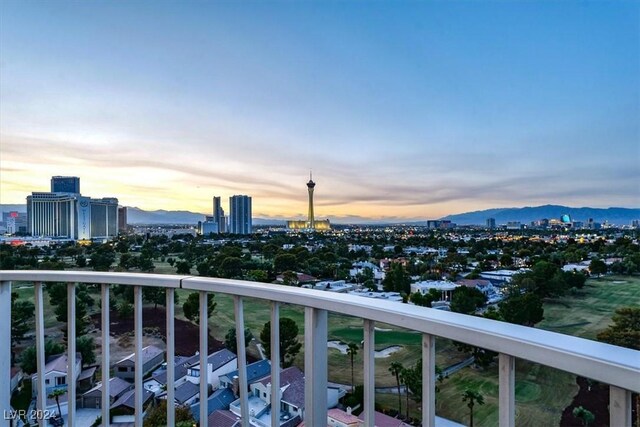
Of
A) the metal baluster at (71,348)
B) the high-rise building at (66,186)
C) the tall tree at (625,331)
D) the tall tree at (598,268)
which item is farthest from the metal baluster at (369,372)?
the high-rise building at (66,186)

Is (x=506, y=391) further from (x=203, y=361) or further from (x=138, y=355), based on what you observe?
(x=138, y=355)

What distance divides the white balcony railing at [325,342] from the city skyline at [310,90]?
104 inches

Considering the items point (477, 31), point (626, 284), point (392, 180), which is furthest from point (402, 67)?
point (626, 284)

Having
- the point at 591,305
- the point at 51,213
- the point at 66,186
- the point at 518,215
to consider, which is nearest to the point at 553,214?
the point at 518,215

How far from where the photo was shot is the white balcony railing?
1.44 ft

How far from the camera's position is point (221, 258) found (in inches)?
662

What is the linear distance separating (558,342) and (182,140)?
10284mm

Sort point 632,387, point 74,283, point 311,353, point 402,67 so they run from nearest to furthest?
1. point 632,387
2. point 311,353
3. point 74,283
4. point 402,67

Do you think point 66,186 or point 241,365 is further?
point 66,186

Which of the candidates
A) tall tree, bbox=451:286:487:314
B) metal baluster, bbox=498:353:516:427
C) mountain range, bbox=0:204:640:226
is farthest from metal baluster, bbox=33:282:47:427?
mountain range, bbox=0:204:640:226

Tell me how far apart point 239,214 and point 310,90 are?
52.3 m

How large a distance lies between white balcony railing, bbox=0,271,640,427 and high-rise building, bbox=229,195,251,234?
58.3 metres

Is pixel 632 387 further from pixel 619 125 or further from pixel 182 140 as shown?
pixel 619 125

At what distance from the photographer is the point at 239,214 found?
59.1 m
